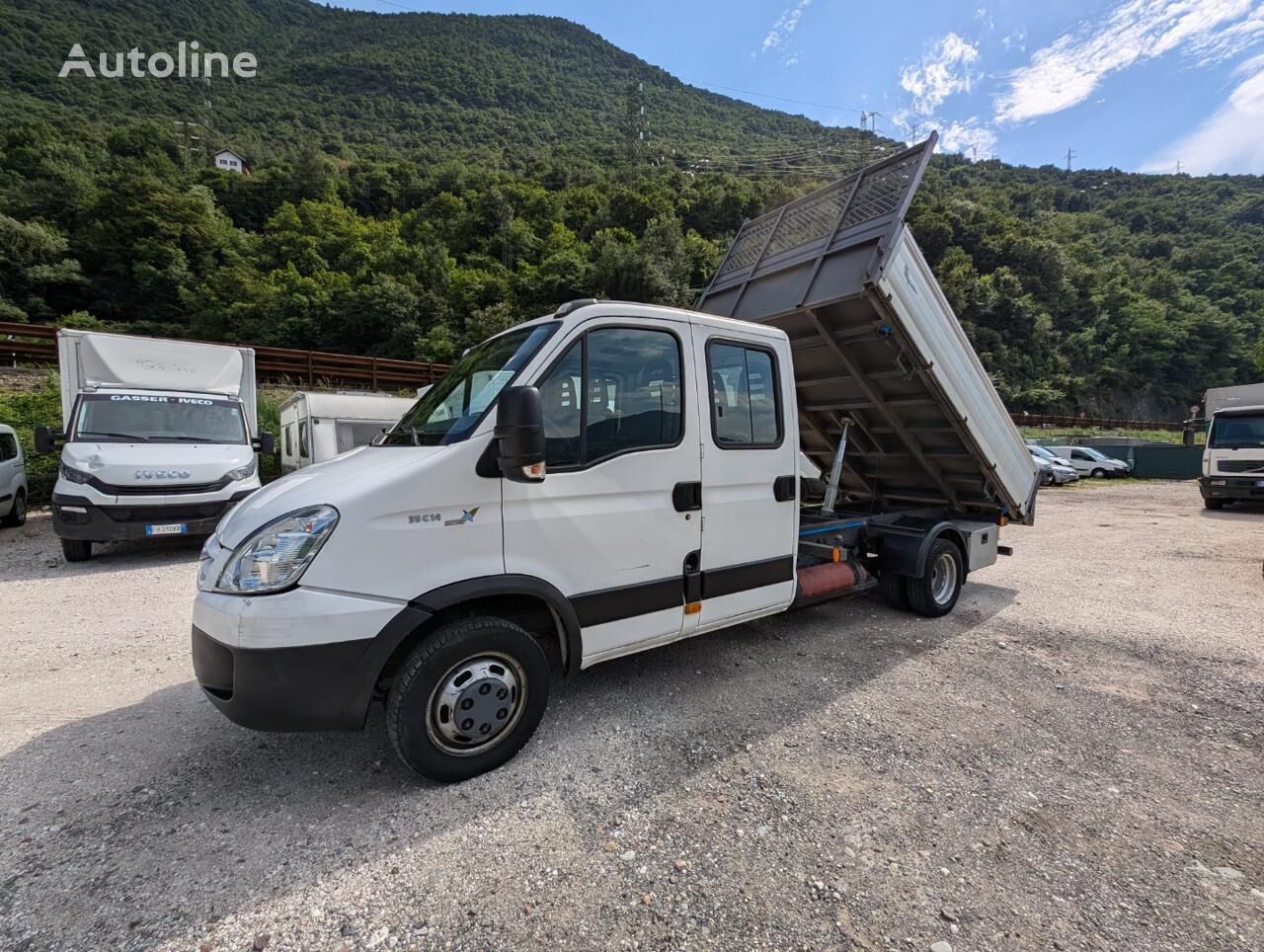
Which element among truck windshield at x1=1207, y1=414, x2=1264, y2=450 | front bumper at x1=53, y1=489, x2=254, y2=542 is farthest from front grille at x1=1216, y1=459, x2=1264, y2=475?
front bumper at x1=53, y1=489, x2=254, y2=542

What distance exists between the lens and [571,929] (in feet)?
6.38

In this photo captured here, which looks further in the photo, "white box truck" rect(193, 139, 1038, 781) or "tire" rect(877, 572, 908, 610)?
"tire" rect(877, 572, 908, 610)

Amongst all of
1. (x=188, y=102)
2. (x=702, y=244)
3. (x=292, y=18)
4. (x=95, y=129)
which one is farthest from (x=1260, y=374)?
(x=292, y=18)

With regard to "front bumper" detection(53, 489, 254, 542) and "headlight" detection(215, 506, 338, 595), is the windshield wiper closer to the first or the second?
"front bumper" detection(53, 489, 254, 542)

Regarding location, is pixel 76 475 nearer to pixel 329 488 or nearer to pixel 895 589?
→ pixel 329 488

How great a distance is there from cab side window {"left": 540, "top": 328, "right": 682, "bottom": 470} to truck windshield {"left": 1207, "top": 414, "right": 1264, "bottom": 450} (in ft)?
52.4

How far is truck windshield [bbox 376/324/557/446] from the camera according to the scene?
281 cm

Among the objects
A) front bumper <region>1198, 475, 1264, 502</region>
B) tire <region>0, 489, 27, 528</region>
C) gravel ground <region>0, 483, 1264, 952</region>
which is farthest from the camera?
front bumper <region>1198, 475, 1264, 502</region>

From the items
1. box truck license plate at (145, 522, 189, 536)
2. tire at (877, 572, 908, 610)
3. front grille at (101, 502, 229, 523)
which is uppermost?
front grille at (101, 502, 229, 523)

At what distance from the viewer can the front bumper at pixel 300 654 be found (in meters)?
2.29

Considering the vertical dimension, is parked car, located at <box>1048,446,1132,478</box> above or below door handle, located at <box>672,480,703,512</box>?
below

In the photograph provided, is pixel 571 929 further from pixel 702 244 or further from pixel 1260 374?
pixel 1260 374

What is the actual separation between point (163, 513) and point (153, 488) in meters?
0.32

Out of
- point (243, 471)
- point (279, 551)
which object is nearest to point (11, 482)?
point (243, 471)
